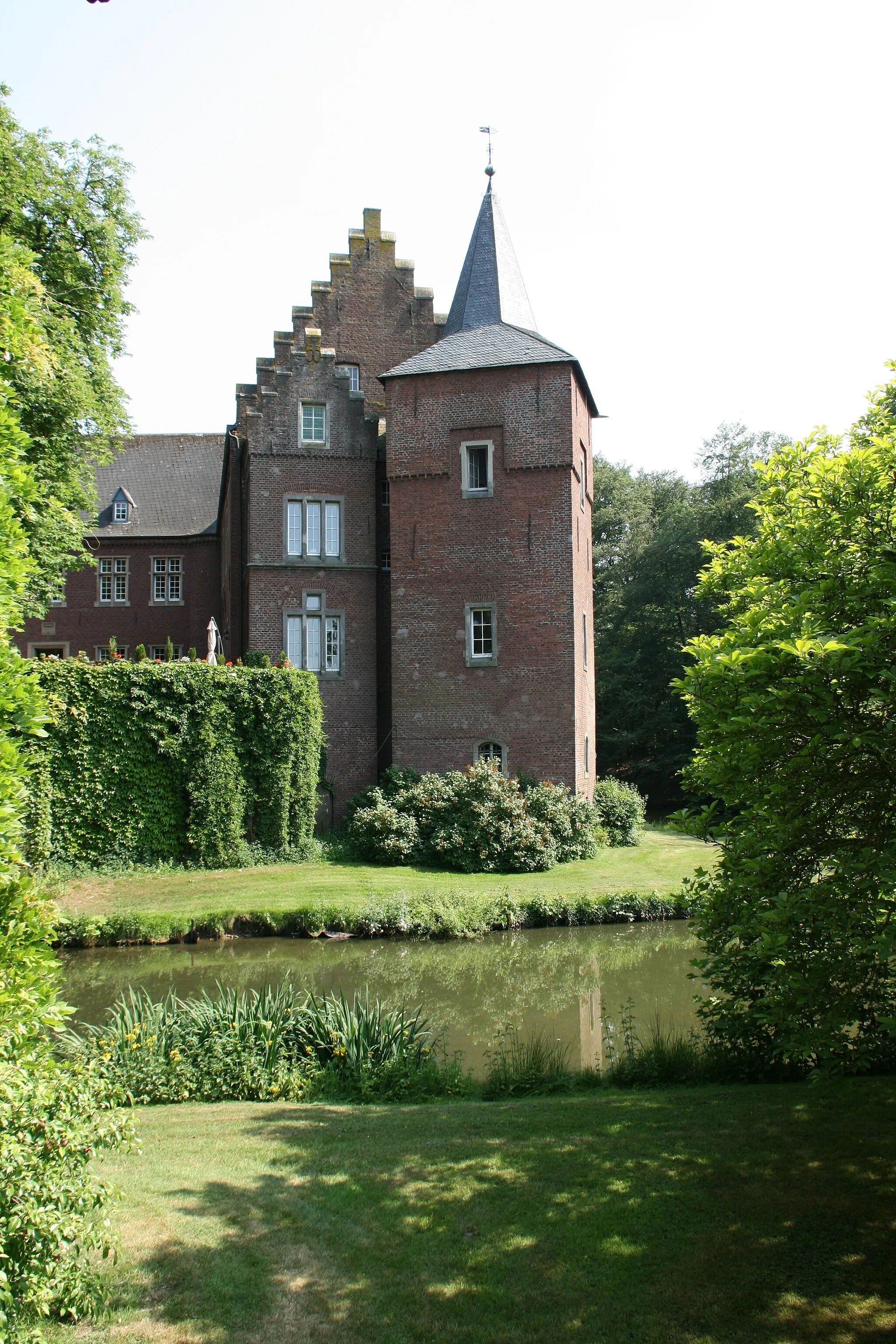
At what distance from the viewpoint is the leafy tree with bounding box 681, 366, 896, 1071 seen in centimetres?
514

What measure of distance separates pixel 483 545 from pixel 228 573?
36.6 ft

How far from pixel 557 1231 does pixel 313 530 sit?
861 inches

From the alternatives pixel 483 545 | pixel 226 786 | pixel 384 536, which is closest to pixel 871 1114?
pixel 226 786

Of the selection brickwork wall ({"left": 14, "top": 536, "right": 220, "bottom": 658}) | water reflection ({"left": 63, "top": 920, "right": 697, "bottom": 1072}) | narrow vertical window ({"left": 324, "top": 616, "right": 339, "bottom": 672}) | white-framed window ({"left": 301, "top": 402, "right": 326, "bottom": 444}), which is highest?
white-framed window ({"left": 301, "top": 402, "right": 326, "bottom": 444})

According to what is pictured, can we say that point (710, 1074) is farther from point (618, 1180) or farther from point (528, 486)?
point (528, 486)

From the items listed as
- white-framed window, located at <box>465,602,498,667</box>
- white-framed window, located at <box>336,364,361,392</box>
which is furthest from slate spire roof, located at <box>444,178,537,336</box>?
white-framed window, located at <box>465,602,498,667</box>

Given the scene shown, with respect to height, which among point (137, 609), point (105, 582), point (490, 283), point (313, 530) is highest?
point (490, 283)

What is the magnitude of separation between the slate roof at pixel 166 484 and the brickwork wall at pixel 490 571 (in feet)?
50.1

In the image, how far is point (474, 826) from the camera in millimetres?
21172

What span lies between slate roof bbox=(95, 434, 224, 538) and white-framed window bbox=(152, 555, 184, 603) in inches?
37.7

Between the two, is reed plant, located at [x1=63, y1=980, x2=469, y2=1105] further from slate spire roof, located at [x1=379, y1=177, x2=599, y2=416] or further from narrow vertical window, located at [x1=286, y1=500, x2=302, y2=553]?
slate spire roof, located at [x1=379, y1=177, x2=599, y2=416]

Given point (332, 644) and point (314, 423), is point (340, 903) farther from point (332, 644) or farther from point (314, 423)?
point (314, 423)

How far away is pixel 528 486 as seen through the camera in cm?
2406

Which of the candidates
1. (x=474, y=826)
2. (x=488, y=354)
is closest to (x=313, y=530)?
(x=488, y=354)
